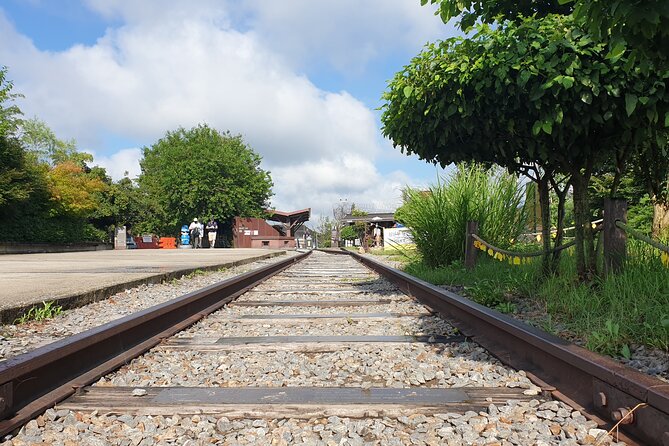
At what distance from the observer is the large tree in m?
3.24

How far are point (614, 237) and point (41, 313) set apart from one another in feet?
14.8

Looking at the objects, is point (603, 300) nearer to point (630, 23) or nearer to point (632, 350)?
point (632, 350)

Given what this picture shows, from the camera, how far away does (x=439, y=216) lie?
7.26 m

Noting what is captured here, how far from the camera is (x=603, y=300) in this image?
3.46m

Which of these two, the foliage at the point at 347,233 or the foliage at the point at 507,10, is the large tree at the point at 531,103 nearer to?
the foliage at the point at 507,10

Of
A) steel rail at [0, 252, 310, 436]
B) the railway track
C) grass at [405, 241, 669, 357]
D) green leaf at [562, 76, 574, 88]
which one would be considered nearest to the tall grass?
grass at [405, 241, 669, 357]

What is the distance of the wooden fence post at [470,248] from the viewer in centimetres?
627

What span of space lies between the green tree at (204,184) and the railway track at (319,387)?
131 feet

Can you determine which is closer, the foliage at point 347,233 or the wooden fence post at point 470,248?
the wooden fence post at point 470,248

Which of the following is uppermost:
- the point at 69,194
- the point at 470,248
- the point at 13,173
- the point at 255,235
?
the point at 13,173

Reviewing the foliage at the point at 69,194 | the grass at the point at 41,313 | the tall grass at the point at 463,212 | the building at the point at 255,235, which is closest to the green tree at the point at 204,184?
the building at the point at 255,235

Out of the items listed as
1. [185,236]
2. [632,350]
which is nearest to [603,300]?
[632,350]

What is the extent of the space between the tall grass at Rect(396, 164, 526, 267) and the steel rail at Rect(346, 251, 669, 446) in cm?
394

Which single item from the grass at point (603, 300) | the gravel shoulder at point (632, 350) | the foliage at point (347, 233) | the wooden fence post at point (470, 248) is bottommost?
the gravel shoulder at point (632, 350)
